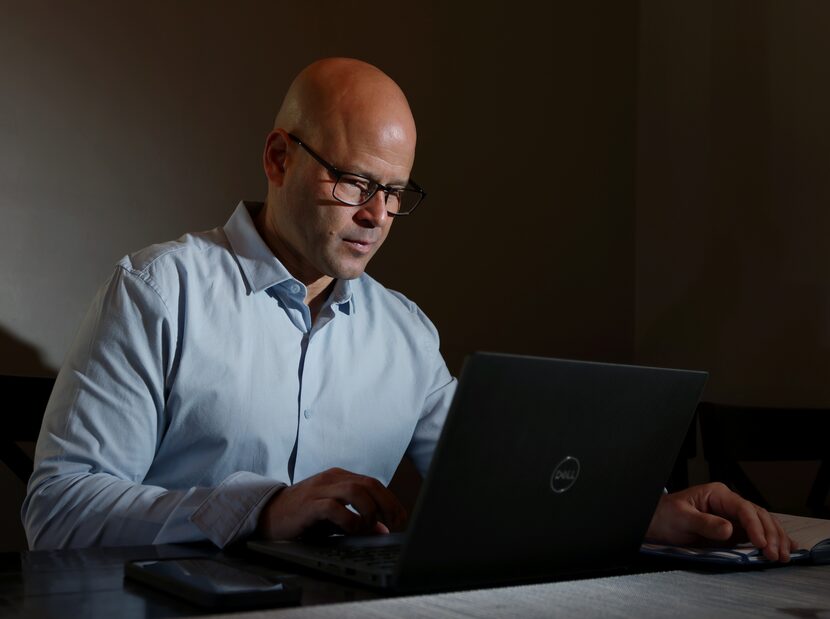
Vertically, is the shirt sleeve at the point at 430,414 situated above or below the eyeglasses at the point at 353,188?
below

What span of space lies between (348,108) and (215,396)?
456 millimetres

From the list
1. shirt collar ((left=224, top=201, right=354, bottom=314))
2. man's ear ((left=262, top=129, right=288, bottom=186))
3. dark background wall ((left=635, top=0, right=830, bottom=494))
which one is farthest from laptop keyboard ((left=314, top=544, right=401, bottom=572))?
dark background wall ((left=635, top=0, right=830, bottom=494))

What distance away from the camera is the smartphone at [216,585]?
729mm

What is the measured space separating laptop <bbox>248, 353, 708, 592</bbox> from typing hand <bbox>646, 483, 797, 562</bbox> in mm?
131

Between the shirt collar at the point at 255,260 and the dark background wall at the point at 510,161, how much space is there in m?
0.78

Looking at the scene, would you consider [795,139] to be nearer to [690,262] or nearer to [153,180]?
[690,262]

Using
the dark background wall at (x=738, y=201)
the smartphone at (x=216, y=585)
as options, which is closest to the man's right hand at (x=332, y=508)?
the smartphone at (x=216, y=585)

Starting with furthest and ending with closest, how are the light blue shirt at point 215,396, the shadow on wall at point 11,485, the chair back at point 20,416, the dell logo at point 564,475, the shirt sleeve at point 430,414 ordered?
the shadow on wall at point 11,485, the chair back at point 20,416, the shirt sleeve at point 430,414, the light blue shirt at point 215,396, the dell logo at point 564,475

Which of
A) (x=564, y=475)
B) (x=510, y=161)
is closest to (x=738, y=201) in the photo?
(x=510, y=161)

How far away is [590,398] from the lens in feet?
2.69

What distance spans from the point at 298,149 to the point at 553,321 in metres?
1.69

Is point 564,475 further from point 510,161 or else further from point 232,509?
point 510,161

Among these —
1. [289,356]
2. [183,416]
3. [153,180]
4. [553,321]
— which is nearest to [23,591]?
[183,416]

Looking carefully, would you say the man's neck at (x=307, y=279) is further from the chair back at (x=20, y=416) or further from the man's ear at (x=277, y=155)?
the chair back at (x=20, y=416)
